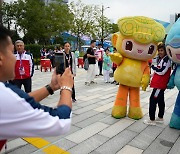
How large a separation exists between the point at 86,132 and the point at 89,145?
0.52m

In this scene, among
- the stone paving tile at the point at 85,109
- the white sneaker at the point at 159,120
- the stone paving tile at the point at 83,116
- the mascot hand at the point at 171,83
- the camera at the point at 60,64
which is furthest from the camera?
the stone paving tile at the point at 85,109

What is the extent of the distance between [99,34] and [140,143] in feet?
107

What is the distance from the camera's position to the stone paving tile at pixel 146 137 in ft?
11.3

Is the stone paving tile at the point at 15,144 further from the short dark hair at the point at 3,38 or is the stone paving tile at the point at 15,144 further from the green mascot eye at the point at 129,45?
the green mascot eye at the point at 129,45

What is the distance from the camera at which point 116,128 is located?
13.4 ft

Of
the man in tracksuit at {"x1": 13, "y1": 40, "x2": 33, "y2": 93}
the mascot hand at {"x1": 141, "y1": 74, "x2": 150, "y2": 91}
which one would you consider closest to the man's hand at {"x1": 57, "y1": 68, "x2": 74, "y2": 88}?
the mascot hand at {"x1": 141, "y1": 74, "x2": 150, "y2": 91}

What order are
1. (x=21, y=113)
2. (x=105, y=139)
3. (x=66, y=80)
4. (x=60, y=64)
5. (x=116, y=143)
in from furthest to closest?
(x=105, y=139) → (x=116, y=143) → (x=60, y=64) → (x=66, y=80) → (x=21, y=113)

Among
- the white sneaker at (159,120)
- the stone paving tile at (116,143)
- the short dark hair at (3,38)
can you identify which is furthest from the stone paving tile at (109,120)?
the short dark hair at (3,38)

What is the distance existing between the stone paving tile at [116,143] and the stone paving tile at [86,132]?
40 cm

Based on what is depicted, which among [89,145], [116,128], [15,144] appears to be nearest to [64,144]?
[89,145]

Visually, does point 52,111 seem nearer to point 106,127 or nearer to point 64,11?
point 106,127

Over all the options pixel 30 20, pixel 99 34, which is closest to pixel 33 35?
pixel 30 20

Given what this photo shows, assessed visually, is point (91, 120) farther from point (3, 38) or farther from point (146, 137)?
point (3, 38)

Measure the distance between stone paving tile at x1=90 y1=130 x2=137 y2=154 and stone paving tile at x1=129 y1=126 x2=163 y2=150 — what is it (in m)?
0.11
